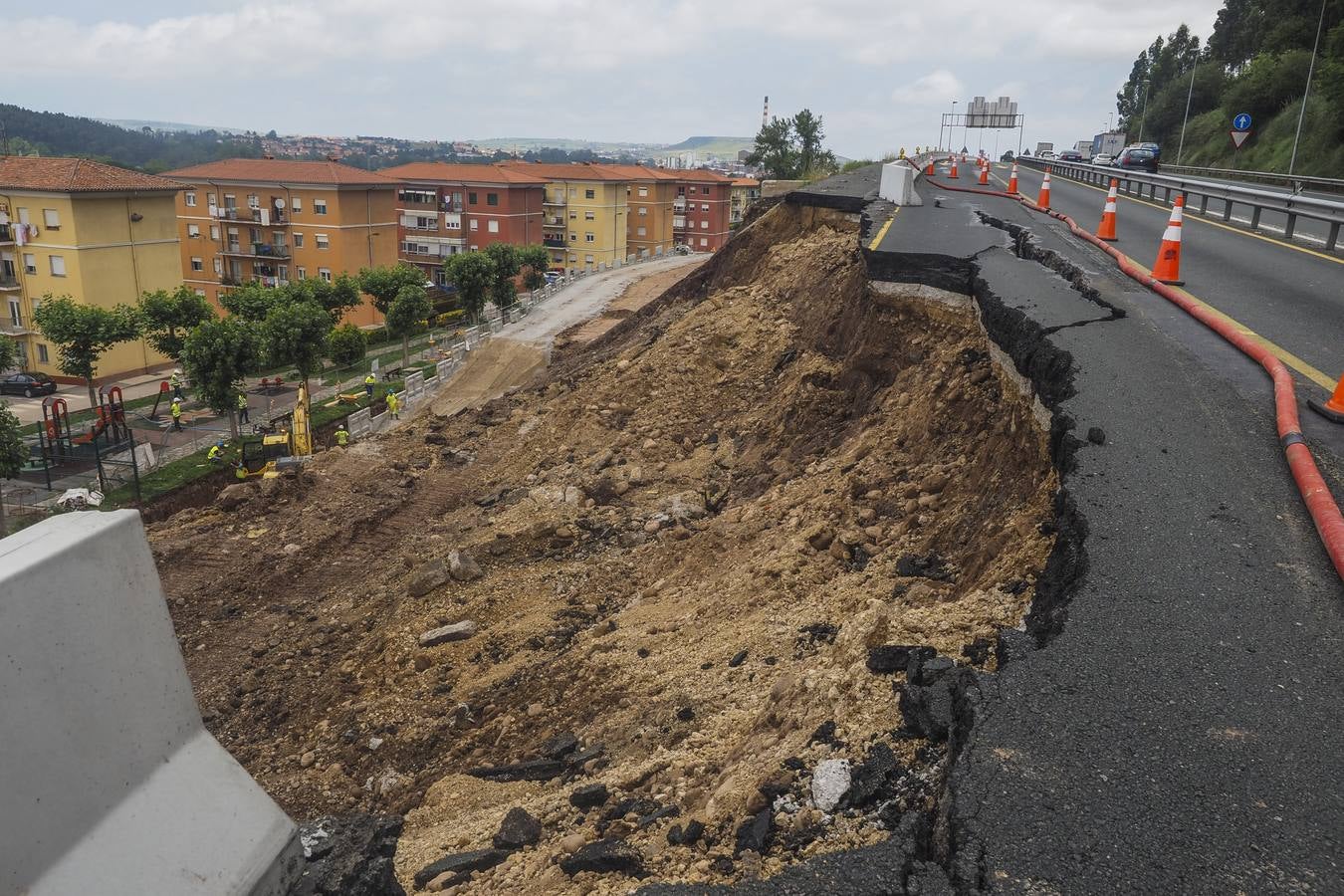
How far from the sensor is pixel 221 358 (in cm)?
2527

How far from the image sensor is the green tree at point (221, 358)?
2519 cm

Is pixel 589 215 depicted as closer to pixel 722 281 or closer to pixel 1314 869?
pixel 722 281

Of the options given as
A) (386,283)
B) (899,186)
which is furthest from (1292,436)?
(386,283)

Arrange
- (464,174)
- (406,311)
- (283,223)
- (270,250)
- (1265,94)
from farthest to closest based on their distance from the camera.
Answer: (464,174) → (270,250) → (283,223) → (1265,94) → (406,311)

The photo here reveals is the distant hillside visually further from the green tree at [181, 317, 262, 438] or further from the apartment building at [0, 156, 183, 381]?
the green tree at [181, 317, 262, 438]

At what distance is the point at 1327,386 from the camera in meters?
6.25

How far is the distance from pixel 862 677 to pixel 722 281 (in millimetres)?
16958

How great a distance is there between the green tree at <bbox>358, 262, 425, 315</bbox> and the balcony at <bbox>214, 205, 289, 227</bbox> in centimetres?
1568

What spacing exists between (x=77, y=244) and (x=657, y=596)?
38.7 metres

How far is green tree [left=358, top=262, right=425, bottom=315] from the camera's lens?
37.7 metres

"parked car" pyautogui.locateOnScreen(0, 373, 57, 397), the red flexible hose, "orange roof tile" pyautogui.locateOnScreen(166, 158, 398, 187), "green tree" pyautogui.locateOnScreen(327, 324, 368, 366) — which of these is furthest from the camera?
"orange roof tile" pyautogui.locateOnScreen(166, 158, 398, 187)

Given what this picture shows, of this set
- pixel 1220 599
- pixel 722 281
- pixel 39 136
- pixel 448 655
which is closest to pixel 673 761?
pixel 1220 599

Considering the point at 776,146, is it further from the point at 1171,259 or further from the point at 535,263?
the point at 1171,259

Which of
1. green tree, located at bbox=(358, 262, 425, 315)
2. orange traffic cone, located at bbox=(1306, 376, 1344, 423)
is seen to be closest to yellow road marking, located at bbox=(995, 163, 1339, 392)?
orange traffic cone, located at bbox=(1306, 376, 1344, 423)
